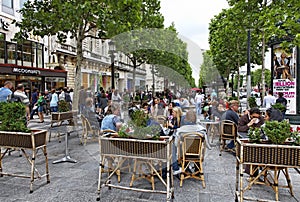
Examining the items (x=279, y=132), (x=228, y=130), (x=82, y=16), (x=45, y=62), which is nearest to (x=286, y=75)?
(x=228, y=130)

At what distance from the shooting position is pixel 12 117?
431cm

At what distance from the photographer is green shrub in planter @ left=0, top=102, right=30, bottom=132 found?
13.7ft

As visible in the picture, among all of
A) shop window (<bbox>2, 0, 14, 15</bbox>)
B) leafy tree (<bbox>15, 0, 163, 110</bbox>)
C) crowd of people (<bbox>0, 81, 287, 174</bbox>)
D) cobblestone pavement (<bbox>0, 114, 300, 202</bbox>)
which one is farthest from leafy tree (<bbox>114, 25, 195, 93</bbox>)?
shop window (<bbox>2, 0, 14, 15</bbox>)

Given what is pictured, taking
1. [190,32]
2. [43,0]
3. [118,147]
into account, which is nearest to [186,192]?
[118,147]

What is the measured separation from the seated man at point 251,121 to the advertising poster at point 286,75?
666cm

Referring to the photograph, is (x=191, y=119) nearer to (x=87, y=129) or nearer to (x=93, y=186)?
(x=93, y=186)

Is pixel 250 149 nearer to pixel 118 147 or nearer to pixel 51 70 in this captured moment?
pixel 118 147

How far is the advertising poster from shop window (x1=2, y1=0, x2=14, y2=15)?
50.5 feet

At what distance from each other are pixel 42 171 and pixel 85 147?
2.23m

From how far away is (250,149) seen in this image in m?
3.31

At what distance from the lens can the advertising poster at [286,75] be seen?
11.4m

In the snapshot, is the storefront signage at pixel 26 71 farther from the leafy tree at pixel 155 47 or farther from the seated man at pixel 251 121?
the seated man at pixel 251 121

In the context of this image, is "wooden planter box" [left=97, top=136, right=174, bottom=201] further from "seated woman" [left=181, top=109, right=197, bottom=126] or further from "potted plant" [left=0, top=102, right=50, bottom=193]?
"seated woman" [left=181, top=109, right=197, bottom=126]

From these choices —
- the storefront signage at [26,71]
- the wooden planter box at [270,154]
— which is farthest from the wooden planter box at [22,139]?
the storefront signage at [26,71]
